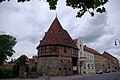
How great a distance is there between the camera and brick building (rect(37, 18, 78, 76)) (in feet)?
169

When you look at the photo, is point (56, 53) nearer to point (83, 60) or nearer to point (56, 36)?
point (56, 36)

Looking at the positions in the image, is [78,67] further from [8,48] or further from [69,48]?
[8,48]

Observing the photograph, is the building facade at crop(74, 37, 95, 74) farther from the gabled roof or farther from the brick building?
the gabled roof

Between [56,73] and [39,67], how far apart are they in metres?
5.51

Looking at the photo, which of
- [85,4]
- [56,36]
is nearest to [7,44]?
[56,36]

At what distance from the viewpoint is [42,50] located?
53688 millimetres

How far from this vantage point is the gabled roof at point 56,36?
177ft

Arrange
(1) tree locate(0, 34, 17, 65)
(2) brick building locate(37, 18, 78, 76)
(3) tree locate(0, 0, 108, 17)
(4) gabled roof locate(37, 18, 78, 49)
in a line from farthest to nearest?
(1) tree locate(0, 34, 17, 65)
(4) gabled roof locate(37, 18, 78, 49)
(2) brick building locate(37, 18, 78, 76)
(3) tree locate(0, 0, 108, 17)

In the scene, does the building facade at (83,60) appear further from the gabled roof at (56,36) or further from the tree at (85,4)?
the tree at (85,4)

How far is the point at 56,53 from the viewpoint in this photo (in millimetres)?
51969

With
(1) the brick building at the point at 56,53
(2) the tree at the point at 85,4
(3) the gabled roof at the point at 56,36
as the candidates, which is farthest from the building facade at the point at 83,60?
(2) the tree at the point at 85,4

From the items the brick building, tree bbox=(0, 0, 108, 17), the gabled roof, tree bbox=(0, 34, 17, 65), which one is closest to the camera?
tree bbox=(0, 0, 108, 17)

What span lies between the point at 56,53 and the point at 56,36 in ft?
18.9

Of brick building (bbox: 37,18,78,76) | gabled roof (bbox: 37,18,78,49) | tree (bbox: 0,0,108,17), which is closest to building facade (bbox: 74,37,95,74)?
brick building (bbox: 37,18,78,76)
